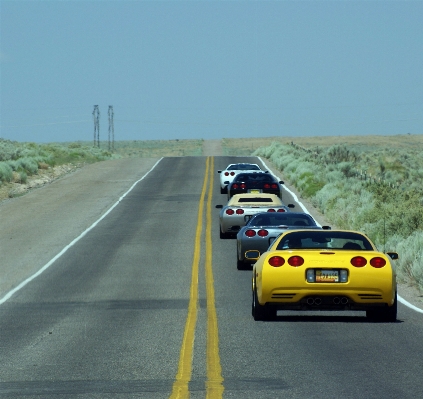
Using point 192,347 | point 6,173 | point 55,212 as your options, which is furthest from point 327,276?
point 6,173

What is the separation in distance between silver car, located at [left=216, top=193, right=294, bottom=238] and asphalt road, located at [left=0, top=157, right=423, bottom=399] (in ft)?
9.88

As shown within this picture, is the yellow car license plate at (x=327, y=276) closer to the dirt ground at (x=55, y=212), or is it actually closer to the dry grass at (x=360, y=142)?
the dirt ground at (x=55, y=212)

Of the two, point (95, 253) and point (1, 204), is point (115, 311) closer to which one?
point (95, 253)

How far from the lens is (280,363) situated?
34.6ft

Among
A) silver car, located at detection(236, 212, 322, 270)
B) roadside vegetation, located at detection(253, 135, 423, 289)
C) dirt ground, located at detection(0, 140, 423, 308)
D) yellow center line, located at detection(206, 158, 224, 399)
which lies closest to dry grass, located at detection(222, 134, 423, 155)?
roadside vegetation, located at detection(253, 135, 423, 289)

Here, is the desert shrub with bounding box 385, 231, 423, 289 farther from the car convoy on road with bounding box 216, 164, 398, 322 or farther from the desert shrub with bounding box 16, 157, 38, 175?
the desert shrub with bounding box 16, 157, 38, 175

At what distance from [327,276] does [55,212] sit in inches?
1077

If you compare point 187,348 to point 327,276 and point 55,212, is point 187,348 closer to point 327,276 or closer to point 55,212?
point 327,276

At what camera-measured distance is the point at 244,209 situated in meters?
27.7

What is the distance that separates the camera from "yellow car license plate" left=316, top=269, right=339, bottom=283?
1389cm

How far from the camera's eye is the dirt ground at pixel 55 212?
25.7 metres

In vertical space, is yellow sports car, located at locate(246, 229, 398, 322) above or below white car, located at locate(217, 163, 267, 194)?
above

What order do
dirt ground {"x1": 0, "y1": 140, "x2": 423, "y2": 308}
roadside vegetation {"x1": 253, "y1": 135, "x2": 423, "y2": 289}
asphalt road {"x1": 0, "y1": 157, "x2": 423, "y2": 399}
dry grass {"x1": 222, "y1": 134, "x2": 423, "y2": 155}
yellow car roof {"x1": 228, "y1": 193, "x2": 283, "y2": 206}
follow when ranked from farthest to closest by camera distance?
dry grass {"x1": 222, "y1": 134, "x2": 423, "y2": 155} → yellow car roof {"x1": 228, "y1": 193, "x2": 283, "y2": 206} → dirt ground {"x1": 0, "y1": 140, "x2": 423, "y2": 308} → roadside vegetation {"x1": 253, "y1": 135, "x2": 423, "y2": 289} → asphalt road {"x1": 0, "y1": 157, "x2": 423, "y2": 399}

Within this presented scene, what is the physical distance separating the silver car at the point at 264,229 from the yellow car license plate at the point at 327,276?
6.74 metres
